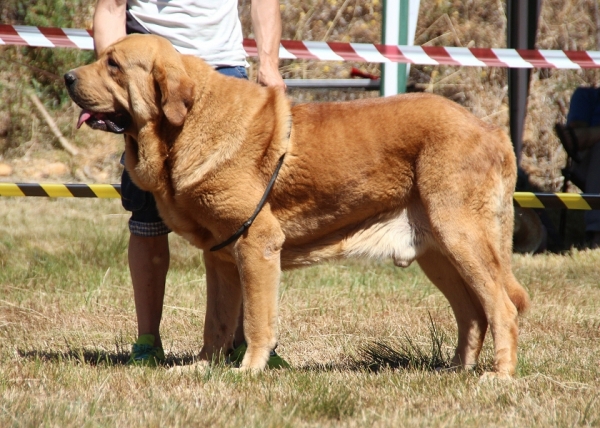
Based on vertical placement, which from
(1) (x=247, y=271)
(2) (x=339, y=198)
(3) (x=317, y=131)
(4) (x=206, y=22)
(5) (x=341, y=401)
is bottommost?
(5) (x=341, y=401)

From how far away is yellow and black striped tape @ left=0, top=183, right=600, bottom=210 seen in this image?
553 cm

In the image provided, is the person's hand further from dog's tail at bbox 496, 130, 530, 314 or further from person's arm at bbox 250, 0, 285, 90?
dog's tail at bbox 496, 130, 530, 314

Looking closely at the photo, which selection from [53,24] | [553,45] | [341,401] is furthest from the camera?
[553,45]

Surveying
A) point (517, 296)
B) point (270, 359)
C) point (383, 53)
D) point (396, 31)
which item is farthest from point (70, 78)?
point (396, 31)

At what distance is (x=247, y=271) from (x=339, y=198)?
0.53m

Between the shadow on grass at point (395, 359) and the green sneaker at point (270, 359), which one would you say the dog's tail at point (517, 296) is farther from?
the green sneaker at point (270, 359)

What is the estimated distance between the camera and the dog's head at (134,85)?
3.34 metres

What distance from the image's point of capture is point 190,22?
3.68m

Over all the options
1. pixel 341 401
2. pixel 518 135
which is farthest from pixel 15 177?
pixel 341 401

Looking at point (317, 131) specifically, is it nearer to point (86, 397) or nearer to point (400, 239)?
point (400, 239)

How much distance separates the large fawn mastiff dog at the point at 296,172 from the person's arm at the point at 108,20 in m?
0.22

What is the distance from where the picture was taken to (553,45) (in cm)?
1109

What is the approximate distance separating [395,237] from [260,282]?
0.65m

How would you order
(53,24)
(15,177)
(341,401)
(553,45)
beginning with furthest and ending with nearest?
(553,45)
(53,24)
(15,177)
(341,401)
